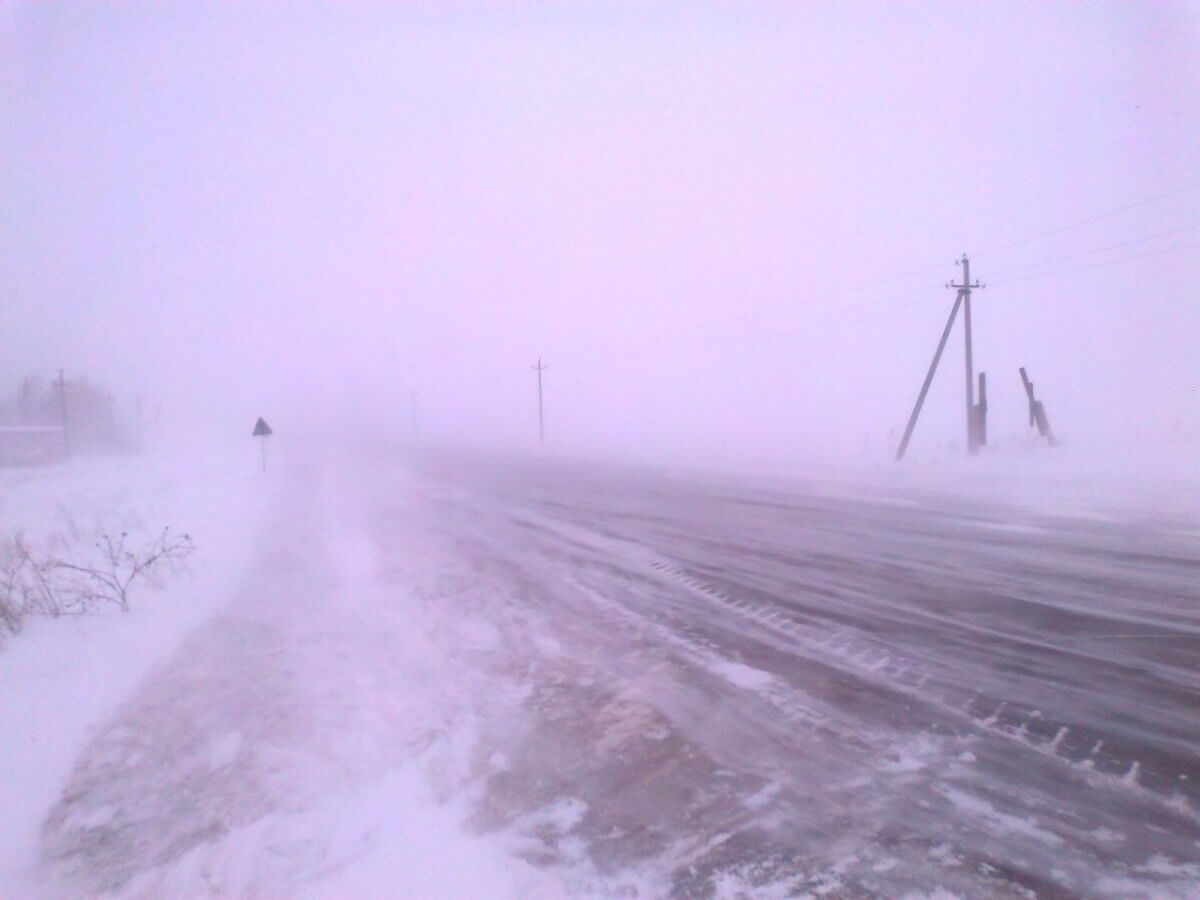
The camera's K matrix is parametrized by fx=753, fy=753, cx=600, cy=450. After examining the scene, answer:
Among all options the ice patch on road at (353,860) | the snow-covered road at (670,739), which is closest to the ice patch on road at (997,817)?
the snow-covered road at (670,739)

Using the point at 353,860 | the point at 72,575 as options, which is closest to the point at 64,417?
the point at 72,575

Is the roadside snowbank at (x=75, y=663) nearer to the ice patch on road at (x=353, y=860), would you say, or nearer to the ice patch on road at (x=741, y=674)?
the ice patch on road at (x=353, y=860)

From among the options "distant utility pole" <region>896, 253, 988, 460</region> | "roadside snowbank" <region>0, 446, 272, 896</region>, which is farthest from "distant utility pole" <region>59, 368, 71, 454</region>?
"distant utility pole" <region>896, 253, 988, 460</region>

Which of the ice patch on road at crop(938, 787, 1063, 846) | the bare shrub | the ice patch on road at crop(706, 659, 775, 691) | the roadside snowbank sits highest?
the bare shrub

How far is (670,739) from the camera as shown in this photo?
15.2 ft

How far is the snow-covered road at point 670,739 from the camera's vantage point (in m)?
3.43

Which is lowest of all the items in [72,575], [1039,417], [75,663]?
[75,663]

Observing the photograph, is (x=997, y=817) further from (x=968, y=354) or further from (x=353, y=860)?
(x=968, y=354)

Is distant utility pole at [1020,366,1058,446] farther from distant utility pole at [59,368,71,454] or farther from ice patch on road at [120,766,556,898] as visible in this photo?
distant utility pole at [59,368,71,454]

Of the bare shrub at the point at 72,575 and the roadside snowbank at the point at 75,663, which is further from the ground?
the bare shrub at the point at 72,575

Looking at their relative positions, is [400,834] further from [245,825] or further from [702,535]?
[702,535]

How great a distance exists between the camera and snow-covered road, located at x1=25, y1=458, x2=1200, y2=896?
3.43 metres

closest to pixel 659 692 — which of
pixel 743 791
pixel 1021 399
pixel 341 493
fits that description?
pixel 743 791

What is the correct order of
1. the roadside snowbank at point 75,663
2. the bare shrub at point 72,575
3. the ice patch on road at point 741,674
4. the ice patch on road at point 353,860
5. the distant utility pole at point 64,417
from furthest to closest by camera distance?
the distant utility pole at point 64,417 → the bare shrub at point 72,575 → the ice patch on road at point 741,674 → the roadside snowbank at point 75,663 → the ice patch on road at point 353,860
